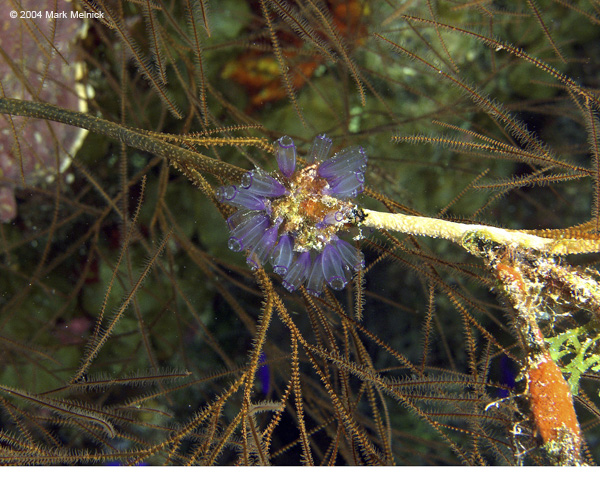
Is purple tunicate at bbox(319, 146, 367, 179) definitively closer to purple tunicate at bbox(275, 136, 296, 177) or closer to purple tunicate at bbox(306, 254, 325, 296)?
purple tunicate at bbox(275, 136, 296, 177)

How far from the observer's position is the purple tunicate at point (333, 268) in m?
1.72

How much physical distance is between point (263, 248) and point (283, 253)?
0.34ft

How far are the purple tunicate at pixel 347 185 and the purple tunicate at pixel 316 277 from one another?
33cm

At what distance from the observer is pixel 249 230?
1.65 m

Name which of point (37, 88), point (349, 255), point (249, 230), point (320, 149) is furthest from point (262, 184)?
point (37, 88)

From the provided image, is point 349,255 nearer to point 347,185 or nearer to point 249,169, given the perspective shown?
point 347,185

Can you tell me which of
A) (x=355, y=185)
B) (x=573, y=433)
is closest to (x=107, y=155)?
(x=355, y=185)

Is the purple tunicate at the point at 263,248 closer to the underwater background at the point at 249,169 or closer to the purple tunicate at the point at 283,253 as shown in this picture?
the purple tunicate at the point at 283,253

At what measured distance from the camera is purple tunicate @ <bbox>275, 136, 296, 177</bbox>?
1543 mm

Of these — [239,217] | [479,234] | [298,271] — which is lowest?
[298,271]

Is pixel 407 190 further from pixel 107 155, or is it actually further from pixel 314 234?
pixel 107 155
